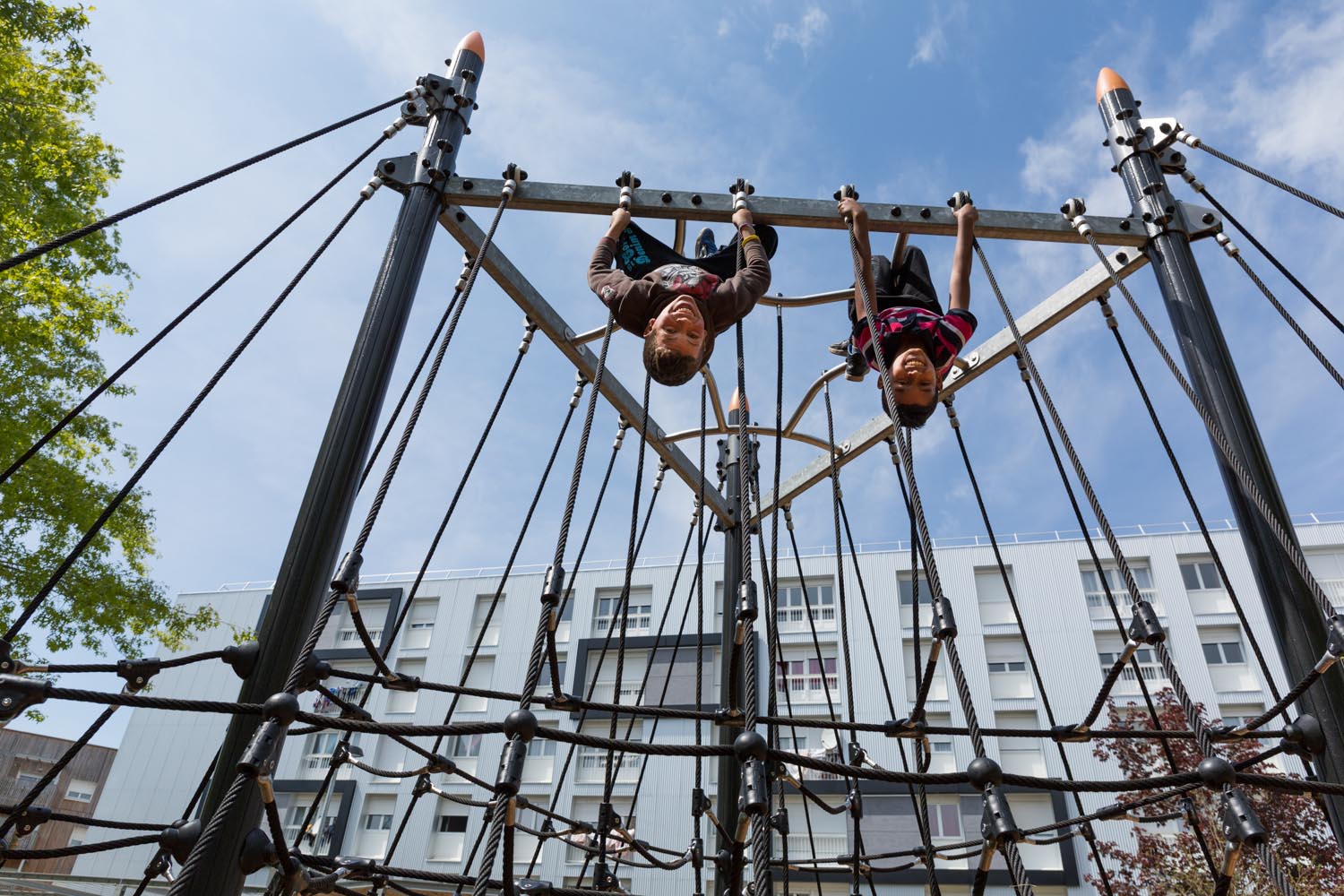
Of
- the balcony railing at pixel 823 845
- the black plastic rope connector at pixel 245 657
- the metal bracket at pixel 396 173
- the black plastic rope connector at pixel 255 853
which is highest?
the balcony railing at pixel 823 845

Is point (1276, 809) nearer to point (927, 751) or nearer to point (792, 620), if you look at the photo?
point (927, 751)

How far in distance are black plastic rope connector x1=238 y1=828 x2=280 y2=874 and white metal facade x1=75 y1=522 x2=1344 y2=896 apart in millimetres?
15567

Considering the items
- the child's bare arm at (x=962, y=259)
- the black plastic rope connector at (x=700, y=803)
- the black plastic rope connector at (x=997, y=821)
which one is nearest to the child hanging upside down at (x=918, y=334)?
the child's bare arm at (x=962, y=259)

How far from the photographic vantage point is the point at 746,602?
6.15 feet

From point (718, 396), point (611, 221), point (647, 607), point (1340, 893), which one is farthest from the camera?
point (647, 607)

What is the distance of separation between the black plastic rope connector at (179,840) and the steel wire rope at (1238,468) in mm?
2595

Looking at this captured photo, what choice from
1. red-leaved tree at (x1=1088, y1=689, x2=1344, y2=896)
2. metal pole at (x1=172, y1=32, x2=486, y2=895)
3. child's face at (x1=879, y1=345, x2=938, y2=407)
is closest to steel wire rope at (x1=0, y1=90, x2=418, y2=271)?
metal pole at (x1=172, y1=32, x2=486, y2=895)

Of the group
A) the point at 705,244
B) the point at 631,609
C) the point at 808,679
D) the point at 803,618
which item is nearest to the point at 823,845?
the point at 808,679

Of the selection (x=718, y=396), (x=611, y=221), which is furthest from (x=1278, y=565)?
(x=718, y=396)

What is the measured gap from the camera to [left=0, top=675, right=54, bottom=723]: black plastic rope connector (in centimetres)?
168

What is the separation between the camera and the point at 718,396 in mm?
4438

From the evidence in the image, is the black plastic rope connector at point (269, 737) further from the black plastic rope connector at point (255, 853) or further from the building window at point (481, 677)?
the building window at point (481, 677)

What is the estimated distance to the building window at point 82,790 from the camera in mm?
24125

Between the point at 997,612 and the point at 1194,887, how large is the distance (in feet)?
28.2
